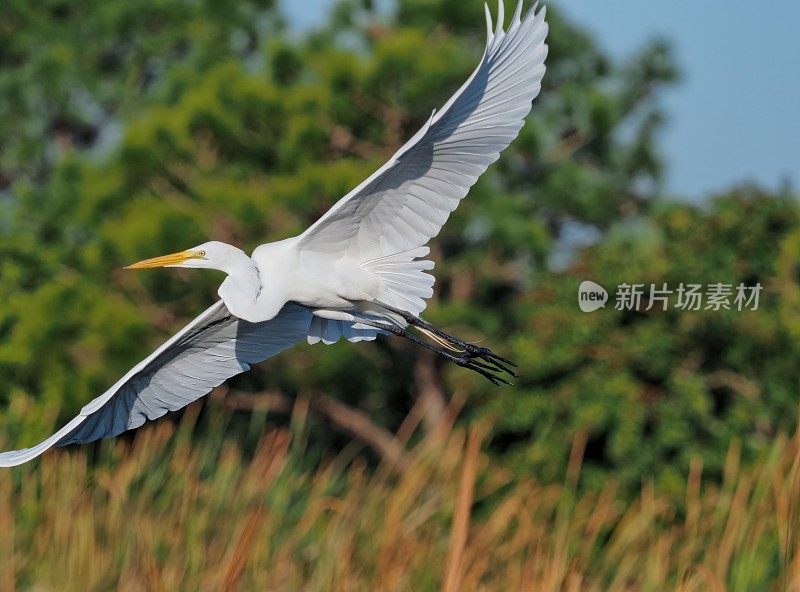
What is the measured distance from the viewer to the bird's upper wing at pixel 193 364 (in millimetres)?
3133

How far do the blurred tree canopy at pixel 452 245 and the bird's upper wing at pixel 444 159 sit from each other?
5275 millimetres

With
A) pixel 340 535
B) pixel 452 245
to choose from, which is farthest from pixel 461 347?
pixel 452 245

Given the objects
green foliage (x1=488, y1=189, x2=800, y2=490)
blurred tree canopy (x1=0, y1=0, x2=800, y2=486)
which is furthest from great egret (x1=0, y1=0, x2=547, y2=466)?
green foliage (x1=488, y1=189, x2=800, y2=490)

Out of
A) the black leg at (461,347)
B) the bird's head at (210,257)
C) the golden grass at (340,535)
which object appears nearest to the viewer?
the golden grass at (340,535)

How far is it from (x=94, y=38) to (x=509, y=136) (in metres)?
13.1

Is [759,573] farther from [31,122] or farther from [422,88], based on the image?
[31,122]

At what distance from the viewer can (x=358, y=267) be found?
10.3 feet

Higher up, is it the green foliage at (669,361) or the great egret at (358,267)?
the green foliage at (669,361)

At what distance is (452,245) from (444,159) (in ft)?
26.5

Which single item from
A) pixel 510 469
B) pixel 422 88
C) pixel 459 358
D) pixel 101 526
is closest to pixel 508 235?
pixel 422 88

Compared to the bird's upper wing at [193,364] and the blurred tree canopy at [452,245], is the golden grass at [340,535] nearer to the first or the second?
the bird's upper wing at [193,364]

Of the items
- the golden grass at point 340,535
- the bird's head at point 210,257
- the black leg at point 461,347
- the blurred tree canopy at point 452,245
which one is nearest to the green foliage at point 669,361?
the blurred tree canopy at point 452,245

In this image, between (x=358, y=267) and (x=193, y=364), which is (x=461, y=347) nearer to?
(x=358, y=267)

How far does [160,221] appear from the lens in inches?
378
